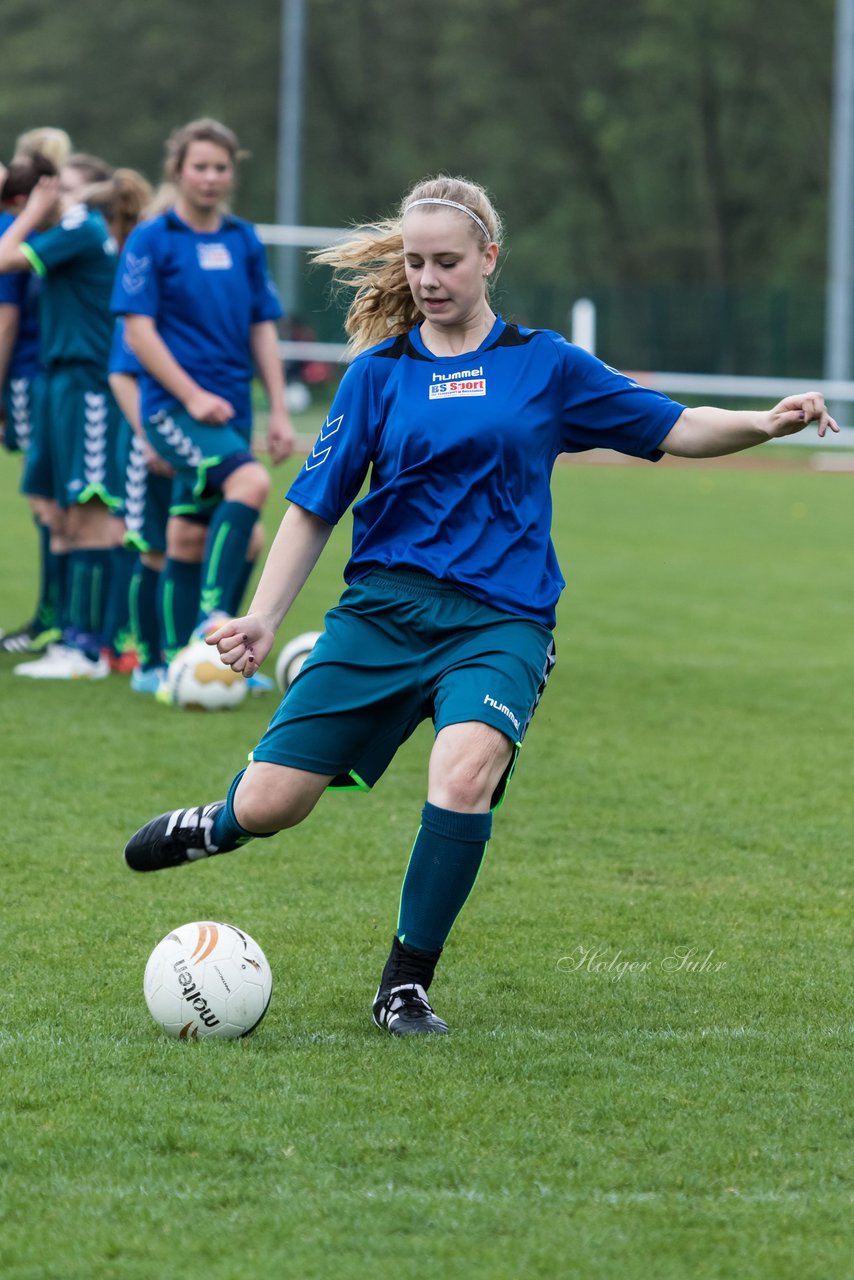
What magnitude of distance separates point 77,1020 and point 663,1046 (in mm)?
1284

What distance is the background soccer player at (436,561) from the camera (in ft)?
13.4

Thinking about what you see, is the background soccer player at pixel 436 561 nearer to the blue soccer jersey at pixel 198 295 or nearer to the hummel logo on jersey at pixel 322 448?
the hummel logo on jersey at pixel 322 448

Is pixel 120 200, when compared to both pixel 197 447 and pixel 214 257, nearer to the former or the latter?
pixel 214 257

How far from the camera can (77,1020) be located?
13.5 feet

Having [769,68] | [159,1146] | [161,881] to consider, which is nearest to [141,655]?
[161,881]

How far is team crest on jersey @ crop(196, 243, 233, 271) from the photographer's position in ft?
26.2

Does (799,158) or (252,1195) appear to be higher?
(799,158)

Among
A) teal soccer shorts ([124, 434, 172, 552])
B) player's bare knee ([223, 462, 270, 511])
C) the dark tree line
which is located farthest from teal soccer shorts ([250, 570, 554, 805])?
the dark tree line

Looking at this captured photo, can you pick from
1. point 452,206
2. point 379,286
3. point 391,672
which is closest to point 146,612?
point 379,286

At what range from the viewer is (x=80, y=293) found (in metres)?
8.75

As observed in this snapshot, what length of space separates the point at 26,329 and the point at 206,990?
5990 millimetres

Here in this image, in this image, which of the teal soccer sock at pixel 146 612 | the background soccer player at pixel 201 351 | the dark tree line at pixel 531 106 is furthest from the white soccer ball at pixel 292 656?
the dark tree line at pixel 531 106

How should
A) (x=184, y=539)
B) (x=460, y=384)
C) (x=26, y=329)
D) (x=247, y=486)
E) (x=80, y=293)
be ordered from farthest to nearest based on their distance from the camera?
1. (x=26, y=329)
2. (x=80, y=293)
3. (x=184, y=539)
4. (x=247, y=486)
5. (x=460, y=384)

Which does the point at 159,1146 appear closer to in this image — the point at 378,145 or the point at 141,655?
the point at 141,655
